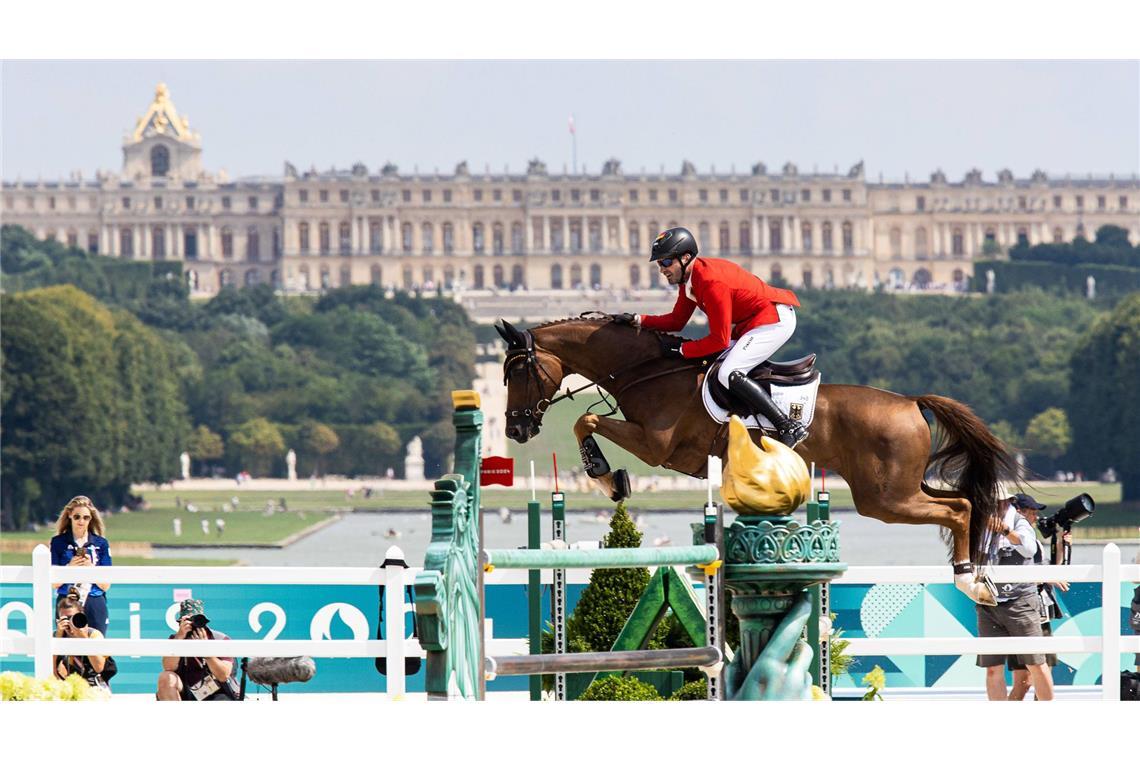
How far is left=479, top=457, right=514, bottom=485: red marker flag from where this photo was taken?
6289mm

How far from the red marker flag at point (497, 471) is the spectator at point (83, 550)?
3.24m

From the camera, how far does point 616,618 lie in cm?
809

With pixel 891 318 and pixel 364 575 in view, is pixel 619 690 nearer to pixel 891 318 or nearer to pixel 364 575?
pixel 364 575

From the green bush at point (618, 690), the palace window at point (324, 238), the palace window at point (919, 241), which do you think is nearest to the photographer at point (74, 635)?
the green bush at point (618, 690)

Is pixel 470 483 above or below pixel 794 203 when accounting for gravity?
below

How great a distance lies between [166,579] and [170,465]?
5585 cm

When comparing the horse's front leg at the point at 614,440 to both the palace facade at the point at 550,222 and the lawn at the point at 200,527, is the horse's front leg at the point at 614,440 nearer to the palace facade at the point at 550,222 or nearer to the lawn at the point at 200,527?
the lawn at the point at 200,527

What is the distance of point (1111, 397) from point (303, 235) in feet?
242

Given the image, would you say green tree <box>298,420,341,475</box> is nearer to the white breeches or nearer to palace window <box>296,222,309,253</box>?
palace window <box>296,222,309,253</box>

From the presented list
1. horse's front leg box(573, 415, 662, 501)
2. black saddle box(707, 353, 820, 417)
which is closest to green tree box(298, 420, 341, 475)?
horse's front leg box(573, 415, 662, 501)

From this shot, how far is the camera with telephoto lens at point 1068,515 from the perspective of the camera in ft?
30.7

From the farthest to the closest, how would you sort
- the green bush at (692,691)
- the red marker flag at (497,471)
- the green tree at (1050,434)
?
the green tree at (1050,434) → the green bush at (692,691) → the red marker flag at (497,471)

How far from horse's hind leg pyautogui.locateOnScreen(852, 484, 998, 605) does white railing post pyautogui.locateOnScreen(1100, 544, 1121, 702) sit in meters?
0.45

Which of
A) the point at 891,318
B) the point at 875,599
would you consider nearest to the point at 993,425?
the point at 891,318
